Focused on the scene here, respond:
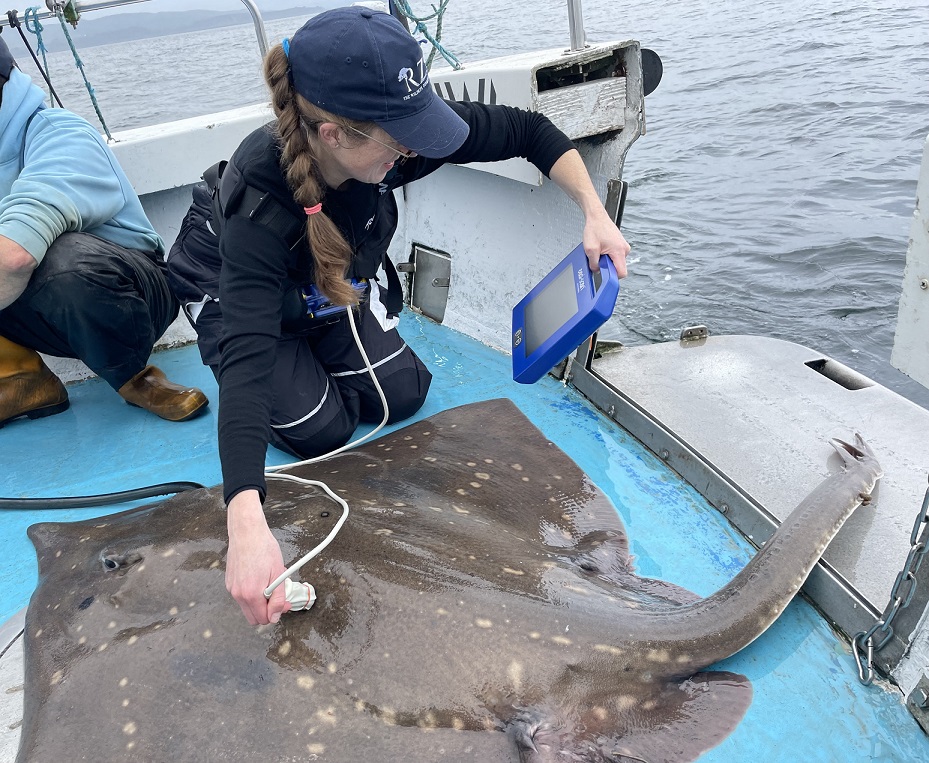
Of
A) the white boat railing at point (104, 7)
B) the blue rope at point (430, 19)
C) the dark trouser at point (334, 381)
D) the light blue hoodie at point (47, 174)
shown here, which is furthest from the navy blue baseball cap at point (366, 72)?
the white boat railing at point (104, 7)

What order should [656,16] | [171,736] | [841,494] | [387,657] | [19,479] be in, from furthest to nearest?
1. [656,16]
2. [19,479]
3. [841,494]
4. [387,657]
5. [171,736]

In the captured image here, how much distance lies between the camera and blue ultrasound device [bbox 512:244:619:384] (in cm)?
253

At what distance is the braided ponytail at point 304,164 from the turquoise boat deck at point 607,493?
1.24m

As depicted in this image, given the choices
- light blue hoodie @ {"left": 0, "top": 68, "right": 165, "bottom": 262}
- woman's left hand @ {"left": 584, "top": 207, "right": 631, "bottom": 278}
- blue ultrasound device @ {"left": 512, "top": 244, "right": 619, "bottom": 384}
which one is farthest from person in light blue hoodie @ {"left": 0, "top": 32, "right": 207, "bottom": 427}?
woman's left hand @ {"left": 584, "top": 207, "right": 631, "bottom": 278}

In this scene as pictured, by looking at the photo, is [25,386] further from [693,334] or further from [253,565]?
[693,334]

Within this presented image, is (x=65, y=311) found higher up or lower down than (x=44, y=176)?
lower down

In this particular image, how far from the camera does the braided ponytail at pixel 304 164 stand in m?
2.23

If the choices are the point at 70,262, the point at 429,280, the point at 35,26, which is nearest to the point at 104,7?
the point at 35,26

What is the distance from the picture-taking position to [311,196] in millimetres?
2373

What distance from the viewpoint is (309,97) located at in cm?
217

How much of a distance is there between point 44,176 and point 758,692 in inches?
135

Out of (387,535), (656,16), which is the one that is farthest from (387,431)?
(656,16)

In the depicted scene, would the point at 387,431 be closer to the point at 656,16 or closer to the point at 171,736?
the point at 171,736

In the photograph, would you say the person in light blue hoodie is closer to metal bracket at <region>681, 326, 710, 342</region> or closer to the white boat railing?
the white boat railing
